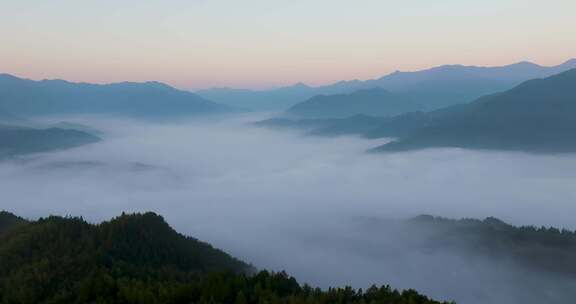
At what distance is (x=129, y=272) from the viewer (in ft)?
247

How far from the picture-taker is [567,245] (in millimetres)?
187375

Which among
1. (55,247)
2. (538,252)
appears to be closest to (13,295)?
(55,247)

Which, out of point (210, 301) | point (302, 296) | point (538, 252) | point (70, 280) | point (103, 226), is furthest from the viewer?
point (538, 252)

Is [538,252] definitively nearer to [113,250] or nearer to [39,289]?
[113,250]

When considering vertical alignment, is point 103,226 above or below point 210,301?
above

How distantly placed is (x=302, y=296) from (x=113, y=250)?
5694 centimetres

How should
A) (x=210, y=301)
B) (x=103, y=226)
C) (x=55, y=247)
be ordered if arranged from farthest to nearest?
1. (x=103, y=226)
2. (x=55, y=247)
3. (x=210, y=301)

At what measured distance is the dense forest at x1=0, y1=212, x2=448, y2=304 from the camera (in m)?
55.9

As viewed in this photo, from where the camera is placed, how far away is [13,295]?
66188 mm

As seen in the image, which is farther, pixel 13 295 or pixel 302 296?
pixel 13 295

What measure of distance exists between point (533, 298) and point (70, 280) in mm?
153919

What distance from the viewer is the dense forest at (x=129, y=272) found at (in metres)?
55.9

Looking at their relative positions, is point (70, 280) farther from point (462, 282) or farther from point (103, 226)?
point (462, 282)

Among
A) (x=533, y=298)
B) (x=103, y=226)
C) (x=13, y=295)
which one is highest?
(x=103, y=226)
